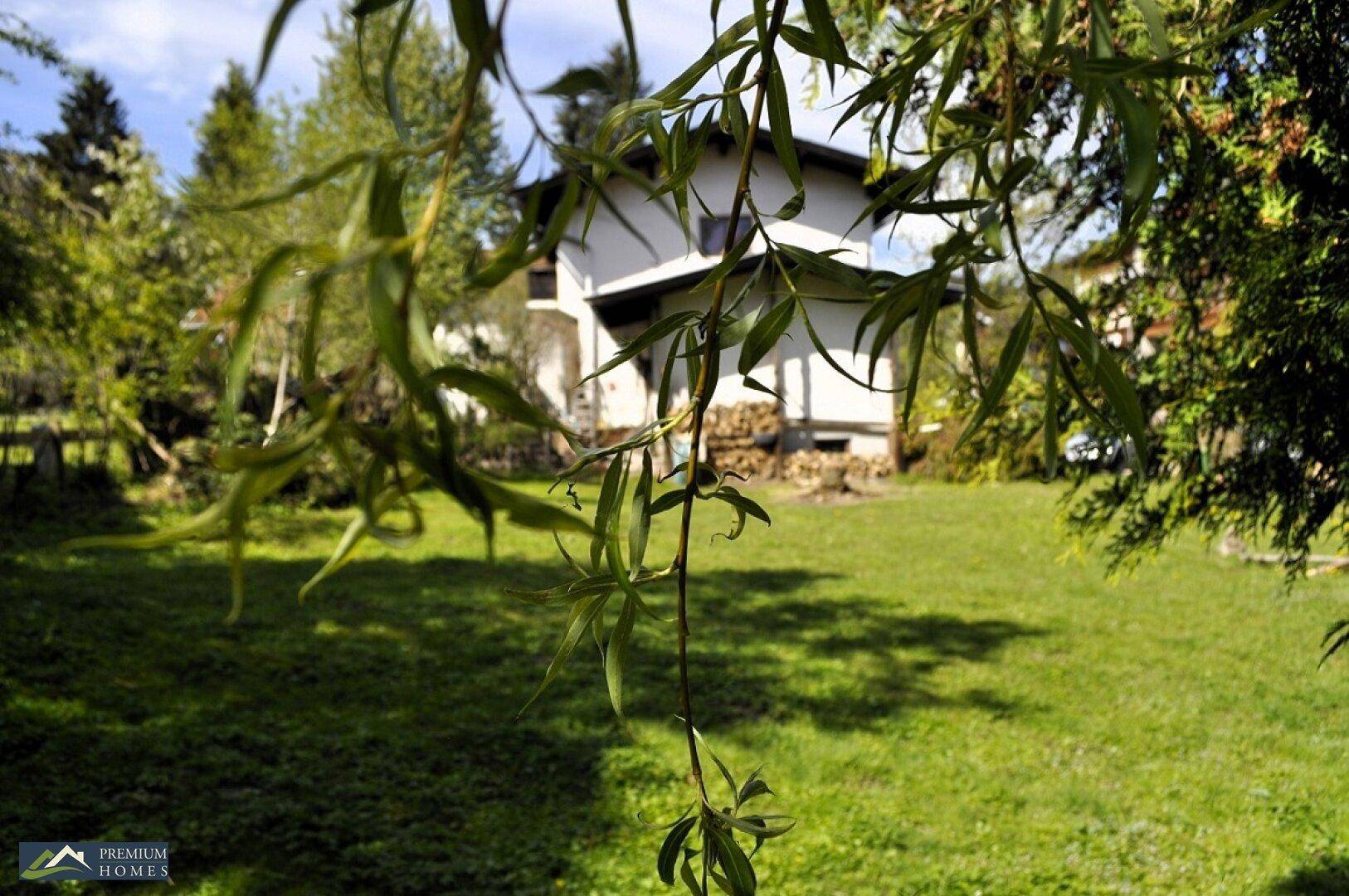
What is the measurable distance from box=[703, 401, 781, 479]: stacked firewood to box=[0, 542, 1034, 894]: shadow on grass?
716cm

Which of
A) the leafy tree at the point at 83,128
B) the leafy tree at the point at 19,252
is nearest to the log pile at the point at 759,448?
the leafy tree at the point at 19,252

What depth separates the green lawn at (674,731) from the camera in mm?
3330

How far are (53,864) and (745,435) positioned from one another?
39.7ft

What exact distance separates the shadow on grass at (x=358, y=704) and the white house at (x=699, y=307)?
538 centimetres

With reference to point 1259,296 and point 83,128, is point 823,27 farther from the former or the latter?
point 83,128

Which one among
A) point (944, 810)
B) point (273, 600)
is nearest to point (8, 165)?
point (273, 600)

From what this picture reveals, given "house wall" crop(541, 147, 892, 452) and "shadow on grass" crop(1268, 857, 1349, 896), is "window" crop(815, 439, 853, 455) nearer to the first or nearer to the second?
"house wall" crop(541, 147, 892, 452)

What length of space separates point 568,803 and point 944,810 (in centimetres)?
133

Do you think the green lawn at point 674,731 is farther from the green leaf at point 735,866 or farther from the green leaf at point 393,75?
the green leaf at point 393,75

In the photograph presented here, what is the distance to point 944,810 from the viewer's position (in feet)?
12.4

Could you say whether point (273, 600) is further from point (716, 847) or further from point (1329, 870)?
point (716, 847)

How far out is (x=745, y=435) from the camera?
14.7 m

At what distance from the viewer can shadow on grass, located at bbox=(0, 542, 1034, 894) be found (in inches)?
133

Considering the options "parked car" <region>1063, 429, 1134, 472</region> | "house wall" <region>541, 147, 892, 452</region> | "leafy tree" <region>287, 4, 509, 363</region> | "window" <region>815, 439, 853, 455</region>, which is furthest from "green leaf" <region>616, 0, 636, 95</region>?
"window" <region>815, 439, 853, 455</region>
